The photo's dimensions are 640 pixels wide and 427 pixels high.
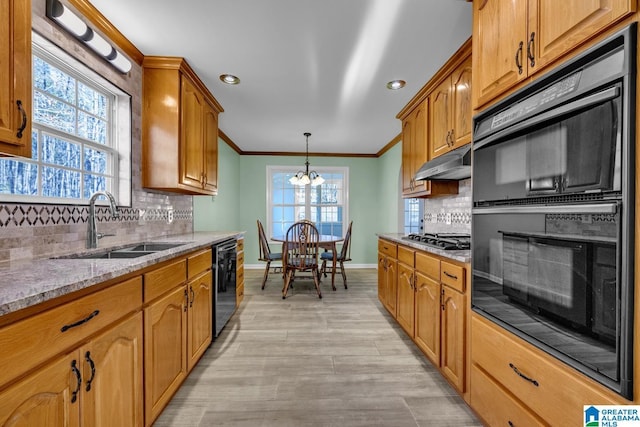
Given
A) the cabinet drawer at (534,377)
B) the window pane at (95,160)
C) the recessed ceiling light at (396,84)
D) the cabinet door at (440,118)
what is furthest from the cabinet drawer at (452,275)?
the window pane at (95,160)

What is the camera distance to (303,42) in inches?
82.7

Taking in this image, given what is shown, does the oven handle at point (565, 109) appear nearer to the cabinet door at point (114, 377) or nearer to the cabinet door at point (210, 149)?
the cabinet door at point (114, 377)

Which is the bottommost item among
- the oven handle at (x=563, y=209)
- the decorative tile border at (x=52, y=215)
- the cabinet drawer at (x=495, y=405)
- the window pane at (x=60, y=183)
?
the cabinet drawer at (x=495, y=405)

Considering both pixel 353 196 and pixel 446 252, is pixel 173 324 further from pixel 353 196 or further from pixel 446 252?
pixel 353 196

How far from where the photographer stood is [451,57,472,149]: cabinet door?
7.07ft

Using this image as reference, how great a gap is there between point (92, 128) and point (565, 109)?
269 cm

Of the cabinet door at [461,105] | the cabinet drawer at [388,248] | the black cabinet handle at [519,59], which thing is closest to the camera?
the black cabinet handle at [519,59]

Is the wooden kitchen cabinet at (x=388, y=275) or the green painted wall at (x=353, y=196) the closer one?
the wooden kitchen cabinet at (x=388, y=275)

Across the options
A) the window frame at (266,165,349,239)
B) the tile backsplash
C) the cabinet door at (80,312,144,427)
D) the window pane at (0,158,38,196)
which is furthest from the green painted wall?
the cabinet door at (80,312,144,427)

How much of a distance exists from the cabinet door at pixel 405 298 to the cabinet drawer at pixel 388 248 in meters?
0.16

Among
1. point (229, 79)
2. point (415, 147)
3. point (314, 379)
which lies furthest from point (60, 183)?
point (415, 147)

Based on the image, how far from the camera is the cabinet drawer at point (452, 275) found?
5.40 feet

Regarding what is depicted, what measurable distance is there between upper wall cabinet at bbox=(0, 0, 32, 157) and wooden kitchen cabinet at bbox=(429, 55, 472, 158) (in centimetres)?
248

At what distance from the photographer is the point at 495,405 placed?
133 centimetres
